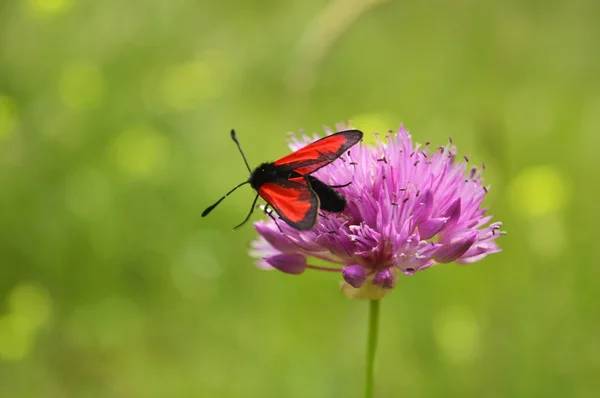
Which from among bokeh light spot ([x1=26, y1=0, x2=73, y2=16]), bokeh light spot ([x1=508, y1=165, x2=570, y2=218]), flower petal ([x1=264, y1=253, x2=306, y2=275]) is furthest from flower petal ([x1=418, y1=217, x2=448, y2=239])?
bokeh light spot ([x1=26, y1=0, x2=73, y2=16])

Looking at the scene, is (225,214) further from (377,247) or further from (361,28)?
(361,28)

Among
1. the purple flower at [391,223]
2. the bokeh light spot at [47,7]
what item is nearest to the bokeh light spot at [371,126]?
the purple flower at [391,223]

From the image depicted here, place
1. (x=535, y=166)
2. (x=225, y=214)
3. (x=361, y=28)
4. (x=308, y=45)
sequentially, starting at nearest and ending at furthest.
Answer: (x=308, y=45), (x=225, y=214), (x=535, y=166), (x=361, y=28)

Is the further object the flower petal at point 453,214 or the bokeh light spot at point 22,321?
the bokeh light spot at point 22,321

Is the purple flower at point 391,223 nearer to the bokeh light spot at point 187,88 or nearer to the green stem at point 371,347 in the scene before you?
the green stem at point 371,347

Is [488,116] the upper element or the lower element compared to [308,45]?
lower

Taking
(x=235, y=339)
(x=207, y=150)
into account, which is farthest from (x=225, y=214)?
(x=235, y=339)

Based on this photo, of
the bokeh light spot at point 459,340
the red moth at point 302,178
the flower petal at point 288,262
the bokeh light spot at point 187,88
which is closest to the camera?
the red moth at point 302,178
